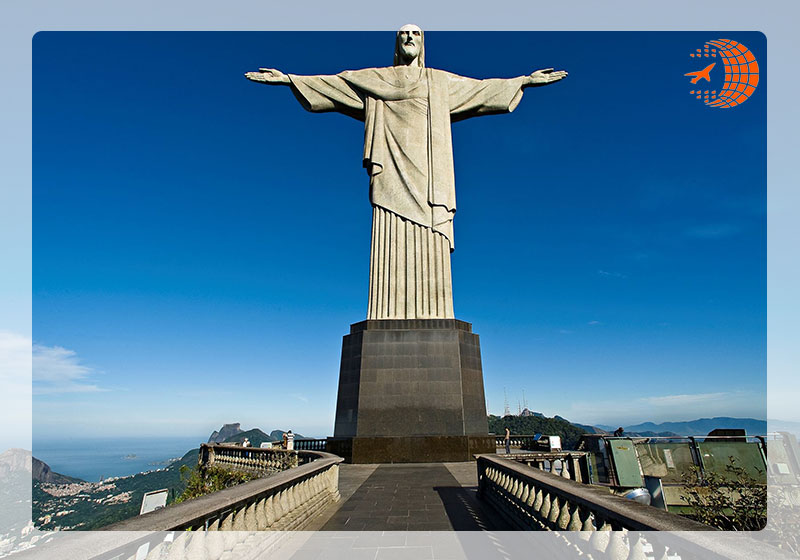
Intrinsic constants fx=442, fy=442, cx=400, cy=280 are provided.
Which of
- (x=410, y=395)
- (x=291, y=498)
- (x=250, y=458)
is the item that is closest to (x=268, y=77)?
(x=410, y=395)

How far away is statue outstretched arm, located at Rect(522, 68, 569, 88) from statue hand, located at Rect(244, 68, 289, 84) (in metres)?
9.06

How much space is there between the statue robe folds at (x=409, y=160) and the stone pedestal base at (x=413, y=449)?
390cm

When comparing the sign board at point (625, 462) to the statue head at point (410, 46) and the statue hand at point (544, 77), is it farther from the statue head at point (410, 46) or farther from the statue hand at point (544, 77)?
the statue head at point (410, 46)

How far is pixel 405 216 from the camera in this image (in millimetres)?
15344

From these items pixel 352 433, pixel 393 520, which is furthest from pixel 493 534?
pixel 352 433

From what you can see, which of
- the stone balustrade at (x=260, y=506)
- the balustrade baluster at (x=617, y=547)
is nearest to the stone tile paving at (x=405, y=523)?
the stone balustrade at (x=260, y=506)

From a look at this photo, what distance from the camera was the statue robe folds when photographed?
1495 cm

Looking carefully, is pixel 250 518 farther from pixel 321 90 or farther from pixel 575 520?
pixel 321 90

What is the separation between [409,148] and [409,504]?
11784 millimetres

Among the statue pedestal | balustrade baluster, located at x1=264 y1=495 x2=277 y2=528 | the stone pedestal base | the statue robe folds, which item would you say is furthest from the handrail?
the statue robe folds

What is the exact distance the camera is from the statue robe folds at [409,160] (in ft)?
49.0

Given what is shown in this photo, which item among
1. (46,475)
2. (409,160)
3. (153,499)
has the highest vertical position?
(409,160)

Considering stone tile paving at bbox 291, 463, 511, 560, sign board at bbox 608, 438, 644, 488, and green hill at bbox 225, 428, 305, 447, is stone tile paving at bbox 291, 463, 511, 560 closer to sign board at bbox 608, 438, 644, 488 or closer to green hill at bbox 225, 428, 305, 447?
sign board at bbox 608, 438, 644, 488

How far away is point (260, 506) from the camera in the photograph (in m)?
4.58
